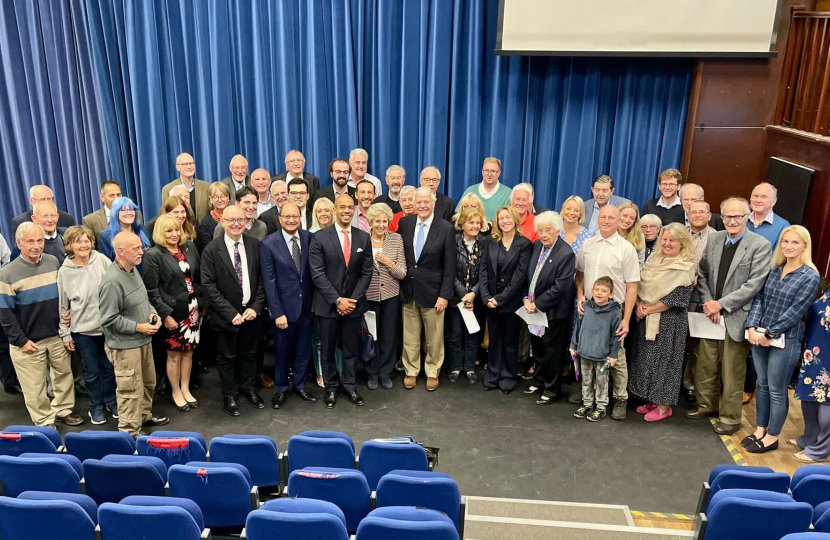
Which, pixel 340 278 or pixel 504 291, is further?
pixel 504 291

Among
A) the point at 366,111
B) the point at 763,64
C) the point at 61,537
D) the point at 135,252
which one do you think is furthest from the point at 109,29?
the point at 763,64

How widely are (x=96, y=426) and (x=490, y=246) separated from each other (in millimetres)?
3215

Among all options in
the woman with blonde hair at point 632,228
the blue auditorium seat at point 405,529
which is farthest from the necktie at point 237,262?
the woman with blonde hair at point 632,228

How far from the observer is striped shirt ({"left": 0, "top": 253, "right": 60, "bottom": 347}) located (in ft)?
13.7

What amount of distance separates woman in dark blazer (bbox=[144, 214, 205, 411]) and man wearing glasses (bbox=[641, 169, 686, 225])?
3840mm

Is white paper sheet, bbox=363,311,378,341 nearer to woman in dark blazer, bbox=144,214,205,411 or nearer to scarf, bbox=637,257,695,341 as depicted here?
woman in dark blazer, bbox=144,214,205,411

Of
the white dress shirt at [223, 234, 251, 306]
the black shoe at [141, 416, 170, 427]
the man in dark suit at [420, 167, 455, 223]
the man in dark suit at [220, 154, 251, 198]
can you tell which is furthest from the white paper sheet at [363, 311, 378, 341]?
the man in dark suit at [220, 154, 251, 198]

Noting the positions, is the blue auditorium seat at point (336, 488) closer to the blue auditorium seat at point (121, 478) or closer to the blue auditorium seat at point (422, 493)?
the blue auditorium seat at point (422, 493)

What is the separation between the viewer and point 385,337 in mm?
5148

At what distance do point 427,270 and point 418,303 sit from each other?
29 centimetres

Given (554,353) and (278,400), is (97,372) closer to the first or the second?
(278,400)

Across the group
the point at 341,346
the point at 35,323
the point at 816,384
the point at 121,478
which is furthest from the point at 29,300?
the point at 816,384

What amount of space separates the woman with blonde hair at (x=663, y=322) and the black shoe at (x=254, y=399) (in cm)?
285

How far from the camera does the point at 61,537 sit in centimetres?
250
